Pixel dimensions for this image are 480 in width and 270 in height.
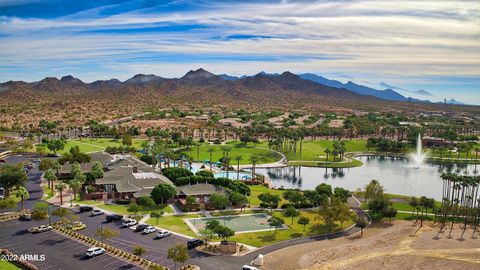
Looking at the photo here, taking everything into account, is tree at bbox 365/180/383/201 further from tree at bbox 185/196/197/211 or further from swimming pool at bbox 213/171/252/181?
swimming pool at bbox 213/171/252/181

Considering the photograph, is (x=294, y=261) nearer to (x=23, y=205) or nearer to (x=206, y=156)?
(x=23, y=205)

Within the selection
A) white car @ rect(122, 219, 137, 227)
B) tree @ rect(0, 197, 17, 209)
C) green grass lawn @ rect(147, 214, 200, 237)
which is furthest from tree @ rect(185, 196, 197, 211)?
tree @ rect(0, 197, 17, 209)

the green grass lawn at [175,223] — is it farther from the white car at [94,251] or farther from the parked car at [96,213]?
the white car at [94,251]

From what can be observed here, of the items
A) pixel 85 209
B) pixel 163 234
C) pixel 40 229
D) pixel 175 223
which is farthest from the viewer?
pixel 85 209

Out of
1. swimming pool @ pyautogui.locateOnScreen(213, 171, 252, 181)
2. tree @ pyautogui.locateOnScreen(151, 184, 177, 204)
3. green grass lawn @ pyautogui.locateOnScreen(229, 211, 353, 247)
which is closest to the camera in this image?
green grass lawn @ pyautogui.locateOnScreen(229, 211, 353, 247)

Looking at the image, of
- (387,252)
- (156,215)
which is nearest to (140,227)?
(156,215)

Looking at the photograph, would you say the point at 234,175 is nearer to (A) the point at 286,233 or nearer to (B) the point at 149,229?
(A) the point at 286,233

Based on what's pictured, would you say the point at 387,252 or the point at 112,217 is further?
the point at 112,217
